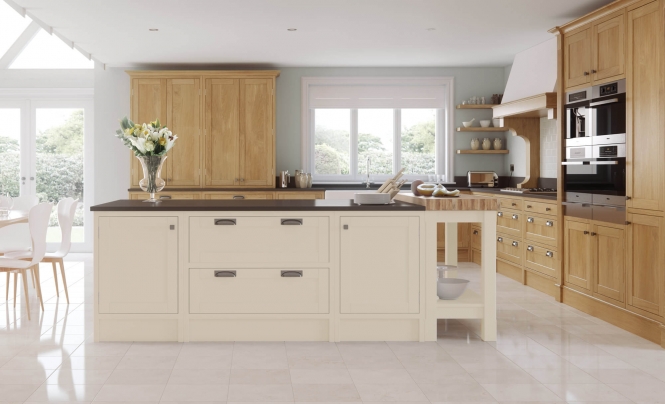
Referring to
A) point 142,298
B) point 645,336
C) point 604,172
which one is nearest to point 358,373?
point 142,298

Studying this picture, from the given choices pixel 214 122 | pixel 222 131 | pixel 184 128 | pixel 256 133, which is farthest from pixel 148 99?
pixel 256 133

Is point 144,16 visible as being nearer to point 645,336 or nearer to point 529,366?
point 529,366

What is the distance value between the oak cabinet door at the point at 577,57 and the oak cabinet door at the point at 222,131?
3715mm

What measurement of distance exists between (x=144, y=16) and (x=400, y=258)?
3.12 metres

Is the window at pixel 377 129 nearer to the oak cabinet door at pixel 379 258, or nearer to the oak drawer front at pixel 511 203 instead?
the oak drawer front at pixel 511 203

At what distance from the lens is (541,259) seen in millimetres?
5777

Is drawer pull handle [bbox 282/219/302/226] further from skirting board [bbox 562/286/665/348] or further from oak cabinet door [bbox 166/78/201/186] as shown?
oak cabinet door [bbox 166/78/201/186]

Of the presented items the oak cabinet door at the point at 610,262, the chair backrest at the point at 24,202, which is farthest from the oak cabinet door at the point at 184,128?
the oak cabinet door at the point at 610,262

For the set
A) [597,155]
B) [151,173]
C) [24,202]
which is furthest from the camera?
[24,202]

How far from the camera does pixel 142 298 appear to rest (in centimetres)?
399

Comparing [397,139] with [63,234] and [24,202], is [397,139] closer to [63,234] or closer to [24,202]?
[63,234]

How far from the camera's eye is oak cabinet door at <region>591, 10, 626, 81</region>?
4.45 metres

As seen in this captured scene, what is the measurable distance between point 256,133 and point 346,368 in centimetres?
442

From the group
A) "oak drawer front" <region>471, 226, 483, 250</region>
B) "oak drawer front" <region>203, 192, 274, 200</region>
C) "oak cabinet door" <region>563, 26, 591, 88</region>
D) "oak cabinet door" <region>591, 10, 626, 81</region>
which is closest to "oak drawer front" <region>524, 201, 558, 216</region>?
"oak cabinet door" <region>563, 26, 591, 88</region>
